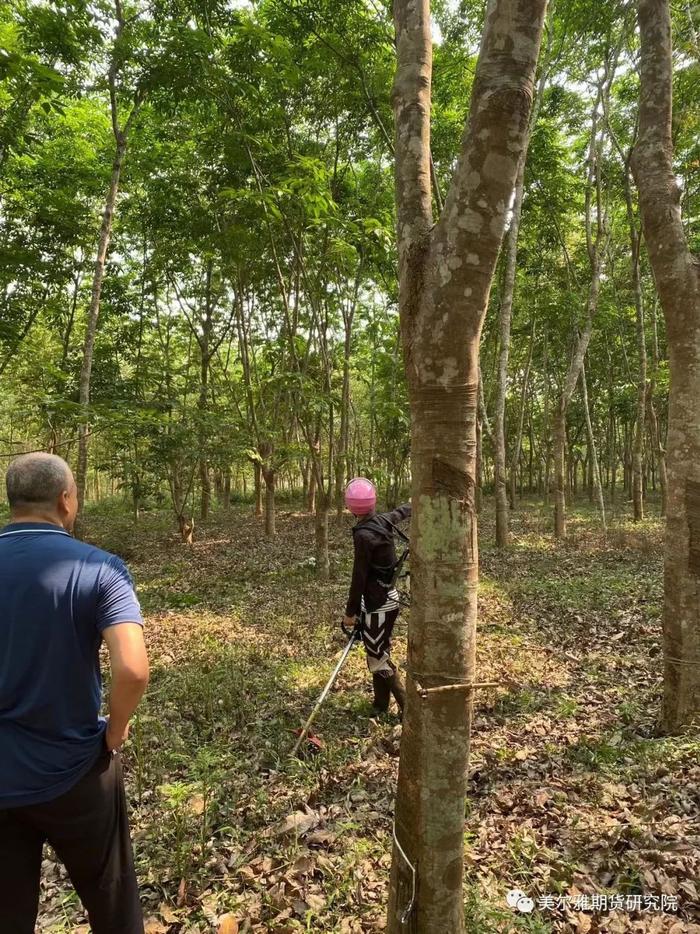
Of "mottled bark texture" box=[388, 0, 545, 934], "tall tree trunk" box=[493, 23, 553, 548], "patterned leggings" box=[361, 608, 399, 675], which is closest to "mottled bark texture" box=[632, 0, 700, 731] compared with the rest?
"patterned leggings" box=[361, 608, 399, 675]

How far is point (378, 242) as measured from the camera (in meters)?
9.19

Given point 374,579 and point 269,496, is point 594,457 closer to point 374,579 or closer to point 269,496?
point 269,496

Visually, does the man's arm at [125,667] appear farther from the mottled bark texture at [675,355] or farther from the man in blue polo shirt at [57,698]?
the mottled bark texture at [675,355]

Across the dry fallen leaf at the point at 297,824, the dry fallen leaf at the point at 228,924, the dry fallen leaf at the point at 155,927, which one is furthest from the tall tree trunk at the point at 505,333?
the dry fallen leaf at the point at 155,927

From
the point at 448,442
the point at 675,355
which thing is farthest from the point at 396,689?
the point at 675,355

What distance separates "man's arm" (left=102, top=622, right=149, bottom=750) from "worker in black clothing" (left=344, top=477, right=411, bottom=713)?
9.22 feet

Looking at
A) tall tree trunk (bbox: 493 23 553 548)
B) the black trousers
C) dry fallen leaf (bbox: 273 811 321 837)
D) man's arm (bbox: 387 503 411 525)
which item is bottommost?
dry fallen leaf (bbox: 273 811 321 837)

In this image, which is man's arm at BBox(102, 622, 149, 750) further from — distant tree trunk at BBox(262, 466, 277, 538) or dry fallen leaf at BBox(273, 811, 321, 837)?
distant tree trunk at BBox(262, 466, 277, 538)

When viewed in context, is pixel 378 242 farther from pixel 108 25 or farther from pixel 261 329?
pixel 261 329

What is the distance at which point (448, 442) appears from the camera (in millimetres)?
2180

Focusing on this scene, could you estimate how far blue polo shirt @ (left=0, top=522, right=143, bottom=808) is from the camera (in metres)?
2.05

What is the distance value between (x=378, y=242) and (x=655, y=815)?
8601 mm

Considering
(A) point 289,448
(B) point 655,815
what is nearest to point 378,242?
(A) point 289,448

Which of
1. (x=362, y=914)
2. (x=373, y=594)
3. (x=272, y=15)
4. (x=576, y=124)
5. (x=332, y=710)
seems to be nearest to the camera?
(x=362, y=914)
